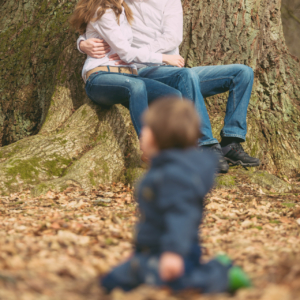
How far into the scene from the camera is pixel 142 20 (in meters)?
4.29

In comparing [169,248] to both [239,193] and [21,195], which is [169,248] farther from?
[21,195]

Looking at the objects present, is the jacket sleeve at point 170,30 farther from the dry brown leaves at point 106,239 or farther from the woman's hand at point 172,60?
the dry brown leaves at point 106,239

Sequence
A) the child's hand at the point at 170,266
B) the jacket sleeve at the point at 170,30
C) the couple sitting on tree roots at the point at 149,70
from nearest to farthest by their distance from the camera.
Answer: the child's hand at the point at 170,266
the couple sitting on tree roots at the point at 149,70
the jacket sleeve at the point at 170,30

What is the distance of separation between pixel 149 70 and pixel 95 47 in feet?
2.20

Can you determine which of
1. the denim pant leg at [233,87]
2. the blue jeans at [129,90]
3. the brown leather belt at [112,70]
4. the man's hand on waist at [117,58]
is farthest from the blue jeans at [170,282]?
the man's hand on waist at [117,58]

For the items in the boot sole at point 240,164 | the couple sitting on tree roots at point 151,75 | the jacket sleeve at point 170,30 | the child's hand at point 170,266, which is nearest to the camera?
the child's hand at point 170,266

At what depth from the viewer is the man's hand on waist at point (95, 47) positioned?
3986 millimetres

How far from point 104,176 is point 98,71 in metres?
1.18

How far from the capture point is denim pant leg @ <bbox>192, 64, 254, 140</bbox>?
396cm

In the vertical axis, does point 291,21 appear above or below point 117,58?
above

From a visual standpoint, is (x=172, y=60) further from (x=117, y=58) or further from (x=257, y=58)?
(x=257, y=58)

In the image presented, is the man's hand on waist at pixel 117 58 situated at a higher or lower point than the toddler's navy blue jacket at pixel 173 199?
higher

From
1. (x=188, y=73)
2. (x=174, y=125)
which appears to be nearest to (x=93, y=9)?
(x=188, y=73)

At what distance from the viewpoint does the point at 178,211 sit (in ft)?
5.19
